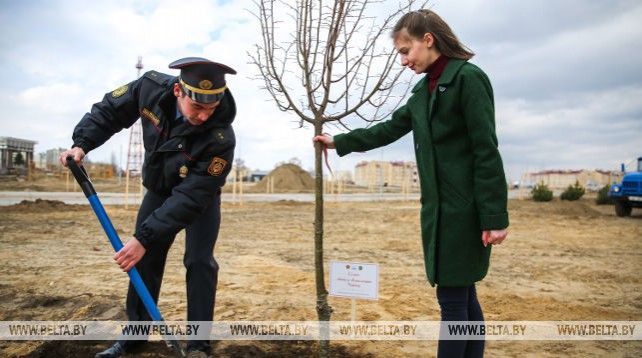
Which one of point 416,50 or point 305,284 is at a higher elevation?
point 416,50

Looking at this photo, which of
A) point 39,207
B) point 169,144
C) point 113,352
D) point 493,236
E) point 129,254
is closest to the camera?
point 493,236

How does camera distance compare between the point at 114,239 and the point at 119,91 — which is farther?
the point at 119,91

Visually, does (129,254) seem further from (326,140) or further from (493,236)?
(493,236)

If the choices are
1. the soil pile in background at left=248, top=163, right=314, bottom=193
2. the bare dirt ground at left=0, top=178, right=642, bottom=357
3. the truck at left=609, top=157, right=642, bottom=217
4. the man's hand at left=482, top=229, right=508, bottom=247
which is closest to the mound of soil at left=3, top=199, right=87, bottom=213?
the bare dirt ground at left=0, top=178, right=642, bottom=357

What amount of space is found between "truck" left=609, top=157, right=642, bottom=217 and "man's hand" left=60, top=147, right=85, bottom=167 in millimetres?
17451

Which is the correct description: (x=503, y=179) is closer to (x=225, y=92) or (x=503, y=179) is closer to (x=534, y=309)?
(x=225, y=92)

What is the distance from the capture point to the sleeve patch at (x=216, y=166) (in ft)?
7.99

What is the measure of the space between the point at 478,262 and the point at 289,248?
620cm

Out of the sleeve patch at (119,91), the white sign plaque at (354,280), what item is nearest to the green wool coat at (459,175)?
the white sign plaque at (354,280)

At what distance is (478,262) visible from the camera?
1918 mm

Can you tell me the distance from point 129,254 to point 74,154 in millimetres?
710

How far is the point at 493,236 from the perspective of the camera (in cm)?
182

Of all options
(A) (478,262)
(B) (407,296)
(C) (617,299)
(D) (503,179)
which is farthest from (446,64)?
(C) (617,299)

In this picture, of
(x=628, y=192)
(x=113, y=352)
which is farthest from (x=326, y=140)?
(x=628, y=192)
